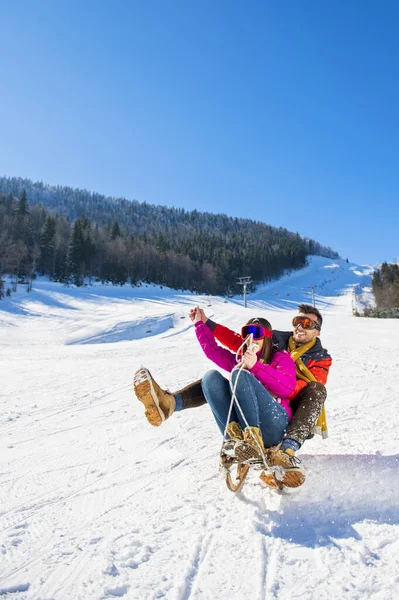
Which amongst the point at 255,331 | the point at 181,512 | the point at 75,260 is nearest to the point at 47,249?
the point at 75,260

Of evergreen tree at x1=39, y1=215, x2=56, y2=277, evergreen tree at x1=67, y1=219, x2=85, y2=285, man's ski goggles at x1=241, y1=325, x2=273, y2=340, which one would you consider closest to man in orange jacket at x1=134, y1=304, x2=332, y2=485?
man's ski goggles at x1=241, y1=325, x2=273, y2=340

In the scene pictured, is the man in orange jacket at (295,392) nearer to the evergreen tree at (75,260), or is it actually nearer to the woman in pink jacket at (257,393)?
the woman in pink jacket at (257,393)

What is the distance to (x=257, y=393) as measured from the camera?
2357 millimetres

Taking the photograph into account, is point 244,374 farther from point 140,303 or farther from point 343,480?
point 140,303

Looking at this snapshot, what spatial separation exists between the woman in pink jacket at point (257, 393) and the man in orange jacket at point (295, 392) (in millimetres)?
107

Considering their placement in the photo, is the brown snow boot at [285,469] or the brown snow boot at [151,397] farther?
the brown snow boot at [151,397]

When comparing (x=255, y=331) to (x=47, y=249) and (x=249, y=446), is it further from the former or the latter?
(x=47, y=249)

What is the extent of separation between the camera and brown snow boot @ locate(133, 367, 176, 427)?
2.61 m

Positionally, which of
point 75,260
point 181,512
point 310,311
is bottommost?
point 181,512

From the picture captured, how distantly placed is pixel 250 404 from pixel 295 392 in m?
0.62

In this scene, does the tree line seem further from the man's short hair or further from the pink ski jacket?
the pink ski jacket

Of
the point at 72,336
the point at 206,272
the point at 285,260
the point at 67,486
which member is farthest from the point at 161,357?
the point at 285,260

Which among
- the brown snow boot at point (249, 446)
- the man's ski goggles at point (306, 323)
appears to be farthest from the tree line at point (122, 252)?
the brown snow boot at point (249, 446)

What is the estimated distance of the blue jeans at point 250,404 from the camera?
7.66 ft
